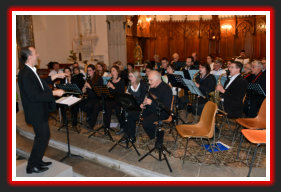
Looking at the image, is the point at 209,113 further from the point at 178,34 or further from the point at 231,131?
the point at 178,34

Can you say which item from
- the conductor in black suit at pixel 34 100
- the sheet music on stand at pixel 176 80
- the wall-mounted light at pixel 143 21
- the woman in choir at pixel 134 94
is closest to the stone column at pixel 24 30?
the woman in choir at pixel 134 94

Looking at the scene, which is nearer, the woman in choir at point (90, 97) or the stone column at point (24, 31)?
the woman in choir at point (90, 97)

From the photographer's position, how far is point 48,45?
37.2 ft

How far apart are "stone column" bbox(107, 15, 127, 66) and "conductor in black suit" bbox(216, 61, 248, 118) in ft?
21.5

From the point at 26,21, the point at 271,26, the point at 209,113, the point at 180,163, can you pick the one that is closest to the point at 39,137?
the point at 180,163

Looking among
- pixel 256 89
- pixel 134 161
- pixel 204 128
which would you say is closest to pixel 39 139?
pixel 134 161

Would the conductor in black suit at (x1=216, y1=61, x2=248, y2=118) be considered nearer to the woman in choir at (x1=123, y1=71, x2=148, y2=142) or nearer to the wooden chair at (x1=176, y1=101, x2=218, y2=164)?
the wooden chair at (x1=176, y1=101, x2=218, y2=164)

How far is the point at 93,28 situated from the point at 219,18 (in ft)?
22.7

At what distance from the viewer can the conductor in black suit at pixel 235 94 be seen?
4008mm

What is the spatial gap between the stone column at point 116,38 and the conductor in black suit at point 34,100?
7123mm

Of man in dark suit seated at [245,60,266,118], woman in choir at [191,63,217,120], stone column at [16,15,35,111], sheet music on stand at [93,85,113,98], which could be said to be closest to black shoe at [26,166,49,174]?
sheet music on stand at [93,85,113,98]

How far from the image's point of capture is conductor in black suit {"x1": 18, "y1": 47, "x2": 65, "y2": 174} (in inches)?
116

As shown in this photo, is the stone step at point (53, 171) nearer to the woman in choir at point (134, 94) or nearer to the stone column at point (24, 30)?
the woman in choir at point (134, 94)

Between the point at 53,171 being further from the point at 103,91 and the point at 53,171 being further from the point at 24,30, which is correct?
the point at 24,30
